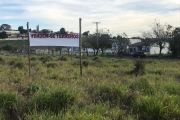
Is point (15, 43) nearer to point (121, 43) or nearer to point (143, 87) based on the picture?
point (121, 43)

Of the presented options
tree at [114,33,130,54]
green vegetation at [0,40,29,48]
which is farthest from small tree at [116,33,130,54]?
green vegetation at [0,40,29,48]

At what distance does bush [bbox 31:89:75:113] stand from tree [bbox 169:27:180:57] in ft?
167

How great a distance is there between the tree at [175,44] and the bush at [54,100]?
50.8 meters

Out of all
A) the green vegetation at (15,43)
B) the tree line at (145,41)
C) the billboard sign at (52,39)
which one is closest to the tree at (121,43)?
the tree line at (145,41)

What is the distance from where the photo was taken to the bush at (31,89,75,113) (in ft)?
19.3

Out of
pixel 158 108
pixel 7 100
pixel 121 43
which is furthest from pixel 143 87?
pixel 121 43

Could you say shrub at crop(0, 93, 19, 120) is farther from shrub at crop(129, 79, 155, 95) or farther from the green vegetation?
the green vegetation

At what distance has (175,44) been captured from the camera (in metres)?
54.5

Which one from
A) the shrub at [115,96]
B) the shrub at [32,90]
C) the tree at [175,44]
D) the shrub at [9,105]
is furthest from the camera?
the tree at [175,44]

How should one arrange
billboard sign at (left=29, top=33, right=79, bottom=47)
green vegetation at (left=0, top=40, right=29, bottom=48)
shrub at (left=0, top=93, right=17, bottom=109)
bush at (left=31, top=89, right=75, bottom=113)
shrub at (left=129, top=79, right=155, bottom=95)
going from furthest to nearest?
green vegetation at (left=0, top=40, right=29, bottom=48) < billboard sign at (left=29, top=33, right=79, bottom=47) < shrub at (left=129, top=79, right=155, bottom=95) < shrub at (left=0, top=93, right=17, bottom=109) < bush at (left=31, top=89, right=75, bottom=113)

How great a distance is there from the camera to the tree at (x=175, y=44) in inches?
2137

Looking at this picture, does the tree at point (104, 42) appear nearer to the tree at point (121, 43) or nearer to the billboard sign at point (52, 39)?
the tree at point (121, 43)

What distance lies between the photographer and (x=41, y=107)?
19.3 ft

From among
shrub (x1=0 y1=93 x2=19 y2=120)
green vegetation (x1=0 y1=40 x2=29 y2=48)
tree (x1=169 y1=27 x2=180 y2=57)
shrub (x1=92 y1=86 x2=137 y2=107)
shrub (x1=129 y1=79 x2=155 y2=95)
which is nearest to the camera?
shrub (x1=0 y1=93 x2=19 y2=120)
